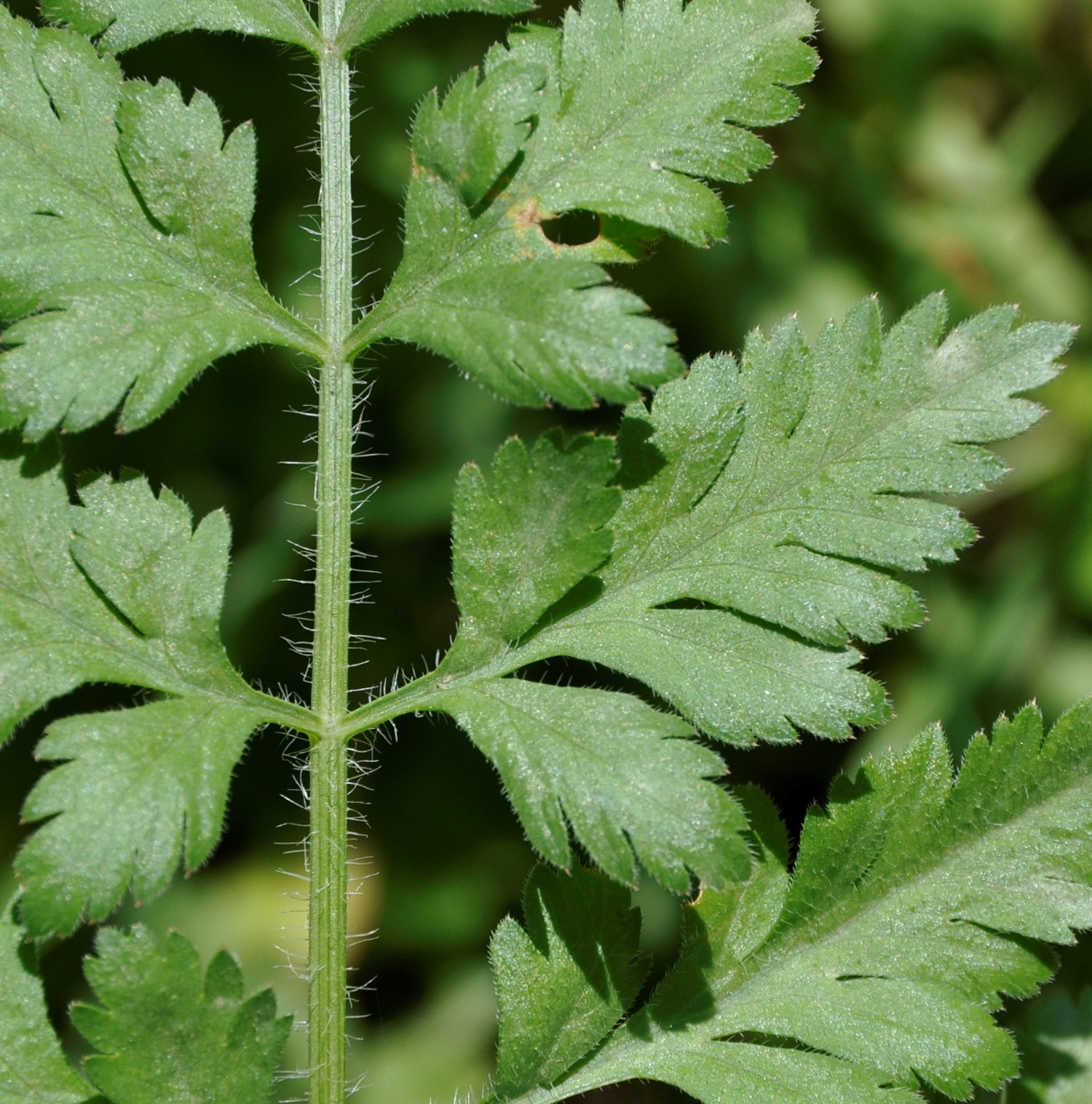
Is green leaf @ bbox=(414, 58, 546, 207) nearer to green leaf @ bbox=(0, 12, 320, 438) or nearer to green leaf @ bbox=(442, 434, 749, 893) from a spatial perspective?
green leaf @ bbox=(0, 12, 320, 438)

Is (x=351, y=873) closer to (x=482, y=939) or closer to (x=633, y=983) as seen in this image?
(x=482, y=939)

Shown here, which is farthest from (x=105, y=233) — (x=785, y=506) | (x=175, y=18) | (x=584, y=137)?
(x=785, y=506)

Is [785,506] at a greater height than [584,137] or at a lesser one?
lesser

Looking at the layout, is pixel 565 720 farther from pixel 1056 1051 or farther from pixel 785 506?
pixel 1056 1051

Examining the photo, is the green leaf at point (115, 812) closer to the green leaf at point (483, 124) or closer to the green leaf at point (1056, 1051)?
the green leaf at point (483, 124)

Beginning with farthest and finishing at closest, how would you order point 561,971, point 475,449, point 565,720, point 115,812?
1. point 475,449
2. point 561,971
3. point 565,720
4. point 115,812

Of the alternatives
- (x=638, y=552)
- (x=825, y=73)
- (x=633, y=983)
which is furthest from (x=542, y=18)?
(x=633, y=983)

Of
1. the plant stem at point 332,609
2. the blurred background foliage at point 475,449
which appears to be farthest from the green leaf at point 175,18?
the blurred background foliage at point 475,449
